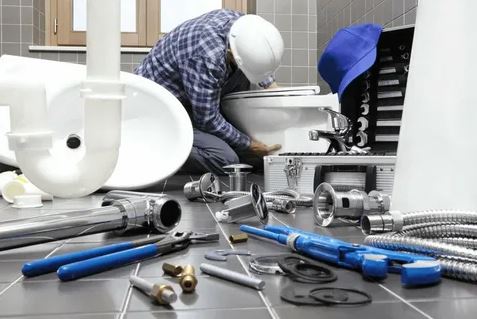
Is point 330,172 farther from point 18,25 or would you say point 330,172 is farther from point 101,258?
point 18,25

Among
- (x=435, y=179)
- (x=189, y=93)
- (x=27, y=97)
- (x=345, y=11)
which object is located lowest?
(x=435, y=179)

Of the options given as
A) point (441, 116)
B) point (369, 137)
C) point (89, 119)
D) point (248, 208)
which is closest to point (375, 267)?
point (441, 116)

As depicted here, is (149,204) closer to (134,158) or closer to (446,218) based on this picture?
(446,218)

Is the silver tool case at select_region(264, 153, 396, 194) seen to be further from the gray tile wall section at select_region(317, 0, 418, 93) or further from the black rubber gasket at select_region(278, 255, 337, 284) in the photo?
the gray tile wall section at select_region(317, 0, 418, 93)

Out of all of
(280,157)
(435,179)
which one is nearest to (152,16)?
(280,157)

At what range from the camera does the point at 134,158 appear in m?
1.81

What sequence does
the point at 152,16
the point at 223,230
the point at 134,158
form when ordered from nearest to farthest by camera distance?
1. the point at 223,230
2. the point at 134,158
3. the point at 152,16

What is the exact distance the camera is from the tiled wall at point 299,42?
3543 mm

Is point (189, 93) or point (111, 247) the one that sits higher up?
point (189, 93)

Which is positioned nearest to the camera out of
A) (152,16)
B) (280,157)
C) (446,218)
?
(446,218)

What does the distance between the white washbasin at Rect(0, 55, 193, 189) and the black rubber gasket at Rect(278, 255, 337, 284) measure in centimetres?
106

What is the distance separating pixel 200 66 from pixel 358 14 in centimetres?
94

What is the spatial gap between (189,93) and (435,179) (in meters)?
1.56

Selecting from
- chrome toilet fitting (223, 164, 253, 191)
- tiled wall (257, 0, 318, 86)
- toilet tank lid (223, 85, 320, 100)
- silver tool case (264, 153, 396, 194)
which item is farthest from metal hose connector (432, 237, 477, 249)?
tiled wall (257, 0, 318, 86)
